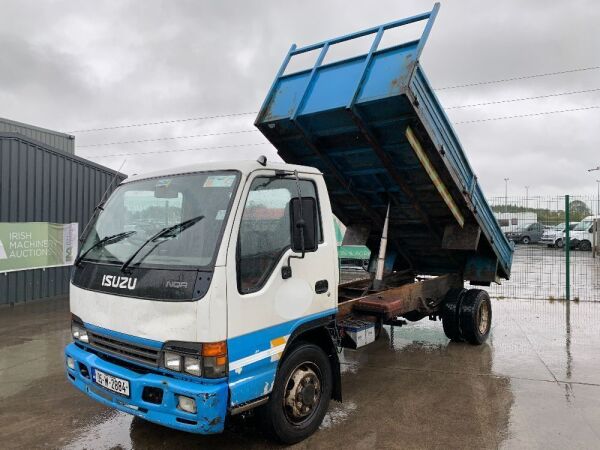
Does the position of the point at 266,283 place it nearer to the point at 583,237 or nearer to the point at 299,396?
the point at 299,396

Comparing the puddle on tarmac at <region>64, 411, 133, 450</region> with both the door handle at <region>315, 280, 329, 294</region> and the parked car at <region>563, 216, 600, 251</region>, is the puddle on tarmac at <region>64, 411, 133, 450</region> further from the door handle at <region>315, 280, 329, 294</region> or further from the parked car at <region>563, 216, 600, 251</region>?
the parked car at <region>563, 216, 600, 251</region>

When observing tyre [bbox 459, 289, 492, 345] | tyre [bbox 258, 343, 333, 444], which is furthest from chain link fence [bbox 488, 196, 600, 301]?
tyre [bbox 258, 343, 333, 444]

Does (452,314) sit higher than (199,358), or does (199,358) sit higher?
(199,358)

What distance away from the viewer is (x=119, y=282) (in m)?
3.30

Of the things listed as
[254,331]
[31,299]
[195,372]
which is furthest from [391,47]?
[31,299]

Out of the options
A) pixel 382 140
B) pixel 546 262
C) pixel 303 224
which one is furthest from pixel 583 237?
pixel 303 224

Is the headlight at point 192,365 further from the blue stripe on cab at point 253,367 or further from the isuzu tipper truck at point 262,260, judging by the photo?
the blue stripe on cab at point 253,367

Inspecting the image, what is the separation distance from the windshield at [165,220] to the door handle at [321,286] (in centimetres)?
109

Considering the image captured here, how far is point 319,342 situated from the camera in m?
4.00

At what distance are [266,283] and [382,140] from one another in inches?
92.8

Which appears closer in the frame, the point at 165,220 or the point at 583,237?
the point at 165,220

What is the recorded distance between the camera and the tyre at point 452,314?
6434mm

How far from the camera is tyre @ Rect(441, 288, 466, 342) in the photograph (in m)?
6.43

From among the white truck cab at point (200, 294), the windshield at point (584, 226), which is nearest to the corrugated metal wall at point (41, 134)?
the white truck cab at point (200, 294)
